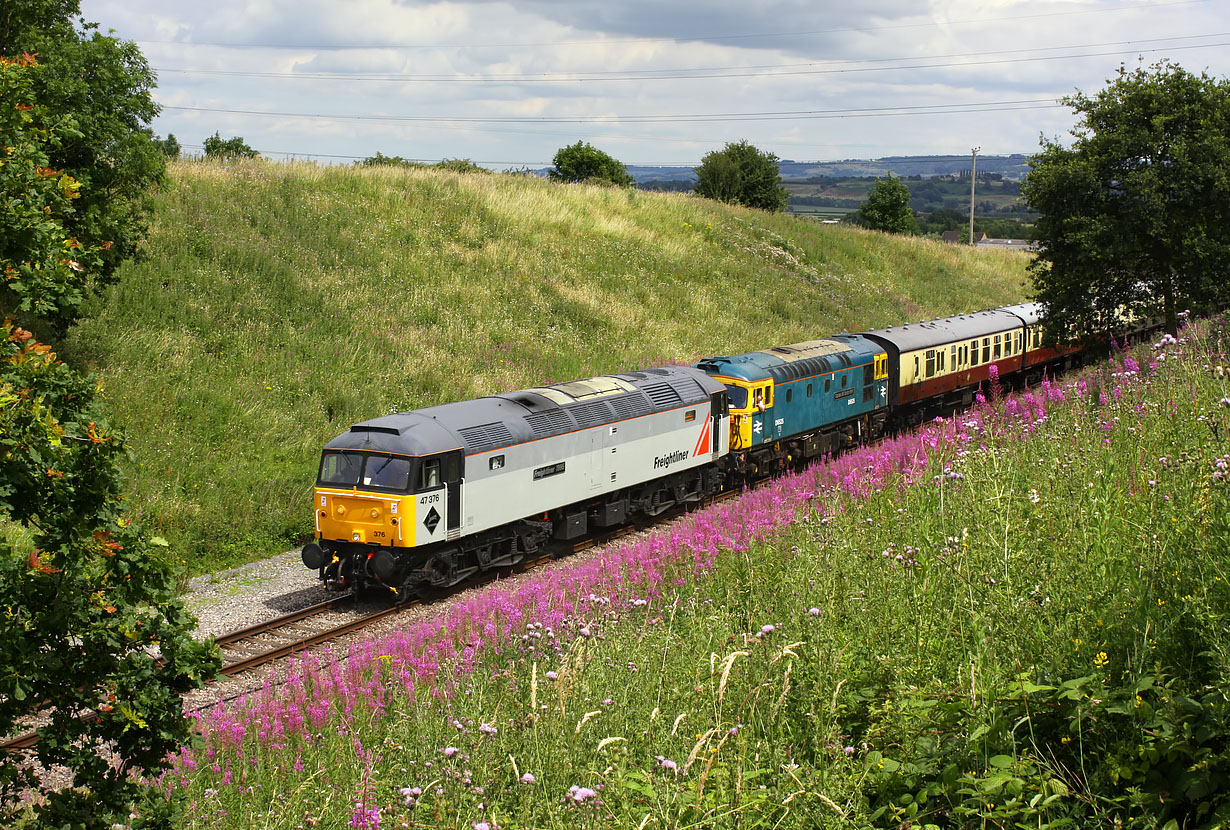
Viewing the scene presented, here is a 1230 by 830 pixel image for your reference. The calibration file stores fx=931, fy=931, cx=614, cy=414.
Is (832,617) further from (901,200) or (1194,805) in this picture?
(901,200)

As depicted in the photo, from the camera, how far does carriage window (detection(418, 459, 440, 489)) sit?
15.2 m

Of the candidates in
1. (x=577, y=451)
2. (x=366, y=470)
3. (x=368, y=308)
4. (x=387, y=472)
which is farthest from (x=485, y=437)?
(x=368, y=308)

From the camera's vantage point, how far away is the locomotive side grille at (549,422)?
1723cm

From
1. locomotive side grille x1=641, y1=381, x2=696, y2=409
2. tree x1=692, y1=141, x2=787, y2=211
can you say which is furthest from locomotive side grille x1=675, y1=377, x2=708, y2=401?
tree x1=692, y1=141, x2=787, y2=211

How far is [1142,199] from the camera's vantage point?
21.5 meters

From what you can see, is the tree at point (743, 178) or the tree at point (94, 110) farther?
the tree at point (743, 178)

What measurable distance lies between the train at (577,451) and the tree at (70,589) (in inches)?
343

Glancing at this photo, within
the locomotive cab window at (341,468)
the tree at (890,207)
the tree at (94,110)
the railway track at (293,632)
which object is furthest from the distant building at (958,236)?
the railway track at (293,632)

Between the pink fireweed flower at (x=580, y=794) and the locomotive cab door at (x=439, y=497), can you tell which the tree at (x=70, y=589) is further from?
the locomotive cab door at (x=439, y=497)

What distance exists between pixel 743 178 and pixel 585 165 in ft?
55.5

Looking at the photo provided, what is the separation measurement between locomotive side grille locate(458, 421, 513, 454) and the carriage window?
2.44 feet

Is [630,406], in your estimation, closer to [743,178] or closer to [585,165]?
[743,178]

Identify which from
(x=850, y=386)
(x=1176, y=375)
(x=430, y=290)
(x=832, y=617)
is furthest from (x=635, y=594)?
(x=430, y=290)

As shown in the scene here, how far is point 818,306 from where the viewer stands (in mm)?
45344
